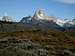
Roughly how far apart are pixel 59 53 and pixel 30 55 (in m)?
5.44

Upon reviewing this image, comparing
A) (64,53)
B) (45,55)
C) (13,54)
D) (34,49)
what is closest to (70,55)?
(64,53)

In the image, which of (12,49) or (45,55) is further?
(12,49)

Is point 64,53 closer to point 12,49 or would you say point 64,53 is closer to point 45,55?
point 45,55

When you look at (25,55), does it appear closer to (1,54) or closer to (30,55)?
(30,55)

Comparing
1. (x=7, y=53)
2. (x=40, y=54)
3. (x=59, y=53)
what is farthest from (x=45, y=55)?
(x=7, y=53)

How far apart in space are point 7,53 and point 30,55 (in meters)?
3.59

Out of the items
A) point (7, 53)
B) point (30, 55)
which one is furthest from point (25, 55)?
point (7, 53)

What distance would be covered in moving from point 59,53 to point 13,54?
25.4ft

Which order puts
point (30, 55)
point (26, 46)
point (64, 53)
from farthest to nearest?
point (26, 46) < point (64, 53) < point (30, 55)

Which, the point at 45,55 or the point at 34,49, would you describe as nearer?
the point at 45,55

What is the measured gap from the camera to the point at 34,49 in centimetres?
3506

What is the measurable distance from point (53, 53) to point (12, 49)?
6838 millimetres

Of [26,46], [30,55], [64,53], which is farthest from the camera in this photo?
[26,46]

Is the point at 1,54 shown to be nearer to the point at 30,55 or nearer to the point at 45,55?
the point at 30,55
